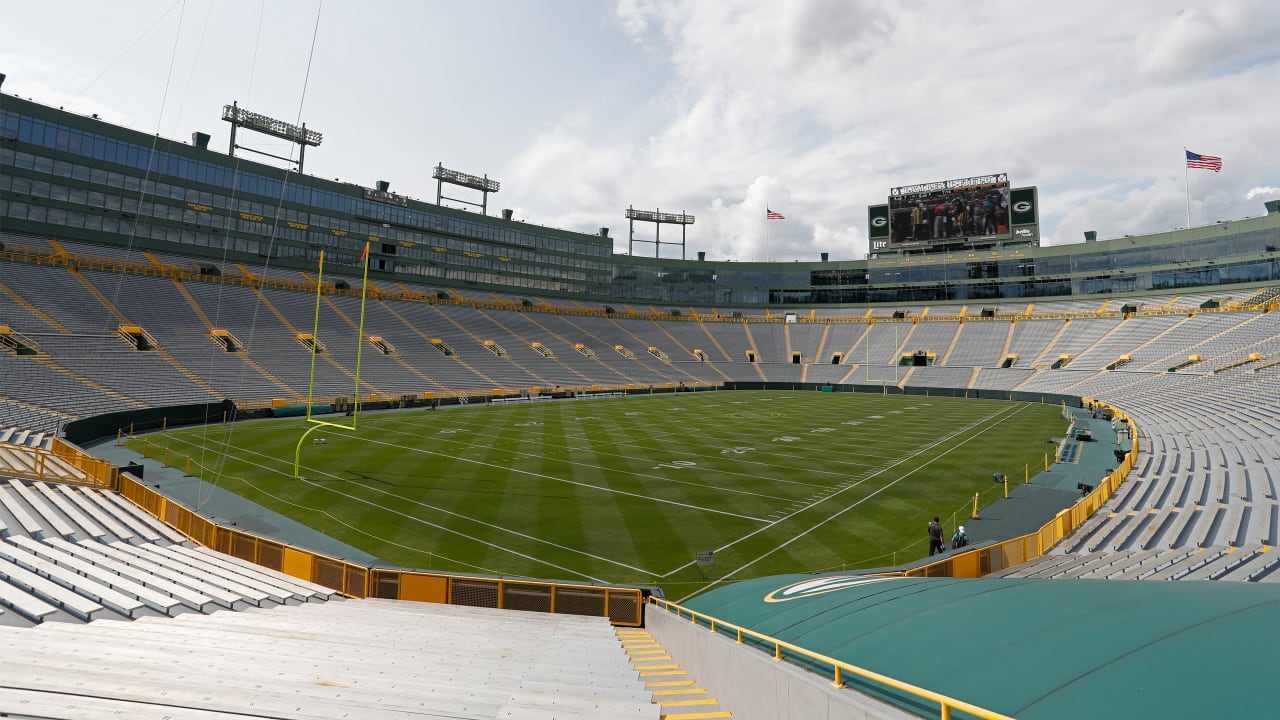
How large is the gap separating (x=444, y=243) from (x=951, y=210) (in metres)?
70.0

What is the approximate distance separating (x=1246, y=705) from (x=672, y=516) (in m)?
16.9

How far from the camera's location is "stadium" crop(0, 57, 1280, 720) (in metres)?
5.00

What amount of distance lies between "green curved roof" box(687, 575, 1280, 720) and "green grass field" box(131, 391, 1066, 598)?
28.2 ft

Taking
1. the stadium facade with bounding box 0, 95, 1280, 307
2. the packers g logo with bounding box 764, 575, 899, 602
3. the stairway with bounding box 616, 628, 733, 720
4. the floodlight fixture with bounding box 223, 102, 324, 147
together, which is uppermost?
the floodlight fixture with bounding box 223, 102, 324, 147

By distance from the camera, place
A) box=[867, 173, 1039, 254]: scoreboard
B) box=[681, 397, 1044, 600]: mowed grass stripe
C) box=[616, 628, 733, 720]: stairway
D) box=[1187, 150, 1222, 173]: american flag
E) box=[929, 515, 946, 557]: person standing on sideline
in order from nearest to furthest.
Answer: box=[616, 628, 733, 720]: stairway
box=[929, 515, 946, 557]: person standing on sideline
box=[681, 397, 1044, 600]: mowed grass stripe
box=[1187, 150, 1222, 173]: american flag
box=[867, 173, 1039, 254]: scoreboard

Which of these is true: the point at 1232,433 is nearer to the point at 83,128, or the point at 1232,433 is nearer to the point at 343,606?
the point at 343,606

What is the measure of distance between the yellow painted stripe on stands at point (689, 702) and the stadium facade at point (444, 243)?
3976 cm

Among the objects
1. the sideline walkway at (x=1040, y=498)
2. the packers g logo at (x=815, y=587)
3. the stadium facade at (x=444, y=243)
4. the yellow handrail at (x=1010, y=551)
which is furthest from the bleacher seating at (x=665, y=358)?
the packers g logo at (x=815, y=587)

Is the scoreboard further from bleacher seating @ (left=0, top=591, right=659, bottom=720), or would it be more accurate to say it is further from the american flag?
bleacher seating @ (left=0, top=591, right=659, bottom=720)

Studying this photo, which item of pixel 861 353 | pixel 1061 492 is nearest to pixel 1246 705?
pixel 1061 492

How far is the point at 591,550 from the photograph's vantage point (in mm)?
16359

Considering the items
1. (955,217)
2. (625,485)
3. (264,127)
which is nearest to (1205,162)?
(955,217)

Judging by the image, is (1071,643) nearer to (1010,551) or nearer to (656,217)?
(1010,551)

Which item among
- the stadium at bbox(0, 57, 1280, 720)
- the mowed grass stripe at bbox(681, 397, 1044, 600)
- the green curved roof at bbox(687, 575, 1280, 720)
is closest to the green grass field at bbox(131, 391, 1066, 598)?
the mowed grass stripe at bbox(681, 397, 1044, 600)
